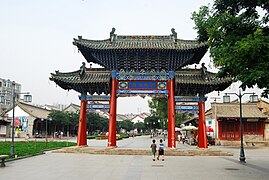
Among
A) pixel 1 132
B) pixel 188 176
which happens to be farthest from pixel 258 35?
pixel 1 132

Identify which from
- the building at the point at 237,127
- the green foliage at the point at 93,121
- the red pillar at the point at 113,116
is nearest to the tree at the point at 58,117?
the green foliage at the point at 93,121

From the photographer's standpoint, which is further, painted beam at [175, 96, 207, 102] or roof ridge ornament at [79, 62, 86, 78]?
roof ridge ornament at [79, 62, 86, 78]

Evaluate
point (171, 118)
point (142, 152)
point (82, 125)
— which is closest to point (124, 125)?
point (82, 125)

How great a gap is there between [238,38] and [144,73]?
14.5 meters

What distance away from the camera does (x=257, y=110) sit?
45.0 meters

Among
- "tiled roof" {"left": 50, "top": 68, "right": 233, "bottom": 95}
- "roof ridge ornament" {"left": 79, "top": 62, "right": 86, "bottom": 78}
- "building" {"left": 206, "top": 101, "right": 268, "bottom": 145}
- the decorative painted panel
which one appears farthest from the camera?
"building" {"left": 206, "top": 101, "right": 268, "bottom": 145}

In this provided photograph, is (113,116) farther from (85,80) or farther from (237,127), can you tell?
(237,127)

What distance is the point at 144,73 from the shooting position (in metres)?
→ 25.6

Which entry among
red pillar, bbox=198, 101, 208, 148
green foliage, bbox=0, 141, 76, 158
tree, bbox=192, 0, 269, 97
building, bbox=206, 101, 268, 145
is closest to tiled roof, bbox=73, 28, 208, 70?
red pillar, bbox=198, 101, 208, 148

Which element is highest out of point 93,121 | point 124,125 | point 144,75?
point 144,75

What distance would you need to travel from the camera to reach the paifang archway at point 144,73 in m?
25.0

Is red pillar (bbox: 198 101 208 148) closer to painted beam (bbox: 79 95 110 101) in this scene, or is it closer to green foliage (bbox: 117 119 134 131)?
painted beam (bbox: 79 95 110 101)

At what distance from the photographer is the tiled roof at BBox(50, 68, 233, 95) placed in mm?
26031

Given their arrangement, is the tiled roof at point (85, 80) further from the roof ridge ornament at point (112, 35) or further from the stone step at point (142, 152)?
the stone step at point (142, 152)
